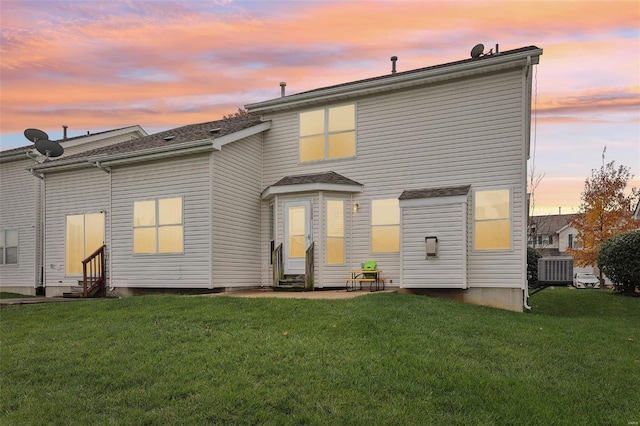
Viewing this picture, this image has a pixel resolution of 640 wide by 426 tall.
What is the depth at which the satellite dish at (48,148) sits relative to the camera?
16.1 metres

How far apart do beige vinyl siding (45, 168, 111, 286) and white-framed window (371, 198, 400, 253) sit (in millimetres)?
7918

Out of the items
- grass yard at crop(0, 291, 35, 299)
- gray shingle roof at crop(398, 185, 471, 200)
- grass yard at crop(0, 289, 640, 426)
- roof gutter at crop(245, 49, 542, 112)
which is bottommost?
grass yard at crop(0, 291, 35, 299)

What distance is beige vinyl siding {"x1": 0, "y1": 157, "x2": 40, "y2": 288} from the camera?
1792 cm

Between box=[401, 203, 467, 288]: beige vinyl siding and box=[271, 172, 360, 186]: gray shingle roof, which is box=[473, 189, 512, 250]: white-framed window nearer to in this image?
box=[401, 203, 467, 288]: beige vinyl siding

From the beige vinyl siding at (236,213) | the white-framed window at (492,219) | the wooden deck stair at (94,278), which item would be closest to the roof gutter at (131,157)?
the beige vinyl siding at (236,213)

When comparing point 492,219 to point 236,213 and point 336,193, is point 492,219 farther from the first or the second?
point 236,213

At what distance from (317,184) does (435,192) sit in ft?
10.0

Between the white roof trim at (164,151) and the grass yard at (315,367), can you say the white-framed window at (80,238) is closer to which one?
the white roof trim at (164,151)

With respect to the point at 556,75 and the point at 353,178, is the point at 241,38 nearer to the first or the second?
the point at 353,178

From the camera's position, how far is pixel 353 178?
45.5 ft

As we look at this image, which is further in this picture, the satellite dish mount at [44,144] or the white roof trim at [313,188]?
the satellite dish mount at [44,144]

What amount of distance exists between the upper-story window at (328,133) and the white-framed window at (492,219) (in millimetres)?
3728

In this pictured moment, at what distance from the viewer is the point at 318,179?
13625 mm

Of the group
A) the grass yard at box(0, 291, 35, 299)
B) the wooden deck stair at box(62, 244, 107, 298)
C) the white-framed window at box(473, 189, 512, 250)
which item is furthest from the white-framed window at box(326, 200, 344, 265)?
the grass yard at box(0, 291, 35, 299)
